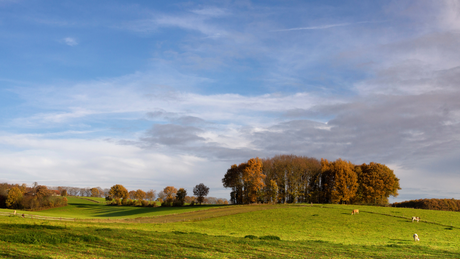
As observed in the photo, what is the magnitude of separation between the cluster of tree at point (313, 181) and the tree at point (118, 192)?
9089cm

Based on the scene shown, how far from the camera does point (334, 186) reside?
3861 inches

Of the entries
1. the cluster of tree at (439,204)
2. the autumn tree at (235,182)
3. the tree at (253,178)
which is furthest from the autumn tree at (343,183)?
the autumn tree at (235,182)

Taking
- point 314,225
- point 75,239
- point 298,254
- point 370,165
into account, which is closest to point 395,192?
point 370,165

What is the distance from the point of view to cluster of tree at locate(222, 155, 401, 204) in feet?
321

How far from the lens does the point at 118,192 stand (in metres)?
170

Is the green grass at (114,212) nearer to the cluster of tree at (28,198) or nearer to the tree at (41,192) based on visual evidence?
the cluster of tree at (28,198)

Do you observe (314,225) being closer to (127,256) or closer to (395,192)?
(127,256)

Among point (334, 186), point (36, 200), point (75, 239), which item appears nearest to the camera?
point (75, 239)

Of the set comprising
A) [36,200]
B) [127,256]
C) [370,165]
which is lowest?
[36,200]

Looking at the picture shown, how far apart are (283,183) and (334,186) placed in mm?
17318

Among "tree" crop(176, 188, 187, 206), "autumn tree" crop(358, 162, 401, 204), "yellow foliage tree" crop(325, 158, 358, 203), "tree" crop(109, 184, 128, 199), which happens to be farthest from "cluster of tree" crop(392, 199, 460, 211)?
"tree" crop(109, 184, 128, 199)

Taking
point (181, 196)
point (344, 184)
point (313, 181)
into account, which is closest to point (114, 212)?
point (181, 196)

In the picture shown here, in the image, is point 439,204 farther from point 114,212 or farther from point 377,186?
point 114,212

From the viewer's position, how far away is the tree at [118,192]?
170 metres
